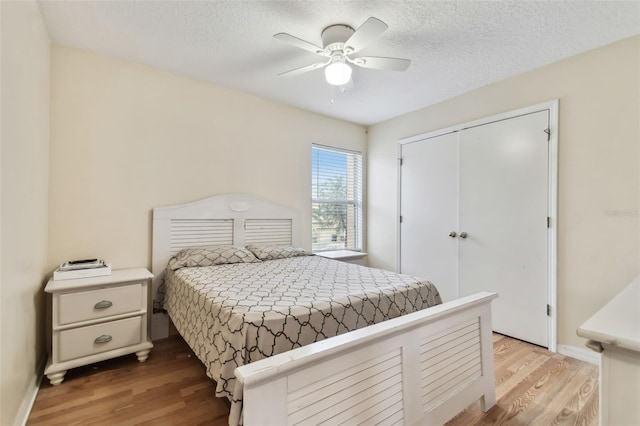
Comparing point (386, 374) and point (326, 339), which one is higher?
point (326, 339)

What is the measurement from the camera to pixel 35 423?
5.07 ft

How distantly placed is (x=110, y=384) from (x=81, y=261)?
93cm

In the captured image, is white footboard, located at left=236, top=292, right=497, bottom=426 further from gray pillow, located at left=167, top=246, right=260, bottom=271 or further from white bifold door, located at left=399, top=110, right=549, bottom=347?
gray pillow, located at left=167, top=246, right=260, bottom=271

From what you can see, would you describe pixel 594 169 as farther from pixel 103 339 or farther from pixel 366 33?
pixel 103 339

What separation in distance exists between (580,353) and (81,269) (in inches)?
153

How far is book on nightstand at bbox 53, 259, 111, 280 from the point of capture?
A: 2.01m

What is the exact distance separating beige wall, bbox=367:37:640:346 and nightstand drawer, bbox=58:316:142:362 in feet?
11.3

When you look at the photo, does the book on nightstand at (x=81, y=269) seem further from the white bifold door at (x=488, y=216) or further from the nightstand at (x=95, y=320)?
the white bifold door at (x=488, y=216)

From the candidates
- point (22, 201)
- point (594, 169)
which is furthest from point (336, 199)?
point (22, 201)

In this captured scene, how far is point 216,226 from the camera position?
291cm

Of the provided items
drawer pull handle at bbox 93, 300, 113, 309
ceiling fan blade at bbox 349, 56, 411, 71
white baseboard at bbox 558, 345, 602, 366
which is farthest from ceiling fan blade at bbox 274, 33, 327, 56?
white baseboard at bbox 558, 345, 602, 366

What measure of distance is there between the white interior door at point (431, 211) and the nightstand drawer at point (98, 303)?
2935 mm

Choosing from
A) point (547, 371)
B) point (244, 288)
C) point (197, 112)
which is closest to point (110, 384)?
point (244, 288)

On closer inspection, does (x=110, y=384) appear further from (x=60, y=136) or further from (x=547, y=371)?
(x=547, y=371)
